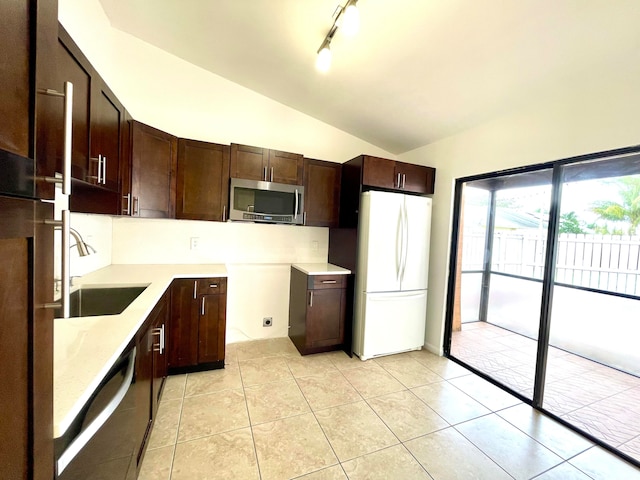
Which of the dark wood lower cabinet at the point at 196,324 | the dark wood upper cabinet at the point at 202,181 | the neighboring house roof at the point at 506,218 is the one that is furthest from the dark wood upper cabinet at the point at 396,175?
→ the dark wood lower cabinet at the point at 196,324

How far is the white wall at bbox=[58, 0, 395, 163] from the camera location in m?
2.48

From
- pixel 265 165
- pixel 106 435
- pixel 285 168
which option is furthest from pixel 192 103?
pixel 106 435

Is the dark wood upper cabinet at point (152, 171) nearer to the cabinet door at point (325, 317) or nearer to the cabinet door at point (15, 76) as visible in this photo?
the cabinet door at point (325, 317)

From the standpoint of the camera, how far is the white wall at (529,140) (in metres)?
1.79

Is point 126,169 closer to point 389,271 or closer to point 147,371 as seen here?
point 147,371

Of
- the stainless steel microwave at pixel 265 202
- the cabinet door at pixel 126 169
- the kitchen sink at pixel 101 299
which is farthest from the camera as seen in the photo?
the stainless steel microwave at pixel 265 202

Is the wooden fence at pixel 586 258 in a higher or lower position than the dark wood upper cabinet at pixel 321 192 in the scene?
lower

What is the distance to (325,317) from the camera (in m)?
2.95

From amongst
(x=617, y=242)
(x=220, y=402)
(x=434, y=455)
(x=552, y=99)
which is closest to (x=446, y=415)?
(x=434, y=455)

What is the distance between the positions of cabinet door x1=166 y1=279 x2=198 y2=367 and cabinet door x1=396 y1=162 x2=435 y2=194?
2434 mm

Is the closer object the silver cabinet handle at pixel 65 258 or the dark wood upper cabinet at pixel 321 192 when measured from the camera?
the silver cabinet handle at pixel 65 258

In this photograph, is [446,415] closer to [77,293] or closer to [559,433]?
[559,433]

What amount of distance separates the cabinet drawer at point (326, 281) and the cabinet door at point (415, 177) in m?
1.27

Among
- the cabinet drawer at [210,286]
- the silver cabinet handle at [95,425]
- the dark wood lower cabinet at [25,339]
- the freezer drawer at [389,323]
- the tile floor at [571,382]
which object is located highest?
the dark wood lower cabinet at [25,339]
